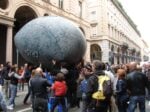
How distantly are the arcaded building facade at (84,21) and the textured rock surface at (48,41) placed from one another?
197 inches

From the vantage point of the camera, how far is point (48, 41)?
32.3 ft

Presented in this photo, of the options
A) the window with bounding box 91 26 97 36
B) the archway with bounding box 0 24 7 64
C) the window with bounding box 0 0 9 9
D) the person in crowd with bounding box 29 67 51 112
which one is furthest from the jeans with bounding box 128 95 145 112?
the window with bounding box 91 26 97 36

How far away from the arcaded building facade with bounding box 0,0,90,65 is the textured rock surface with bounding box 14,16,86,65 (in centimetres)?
766

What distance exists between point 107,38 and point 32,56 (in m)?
44.5

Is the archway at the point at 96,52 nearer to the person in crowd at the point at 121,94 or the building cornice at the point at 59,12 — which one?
the building cornice at the point at 59,12

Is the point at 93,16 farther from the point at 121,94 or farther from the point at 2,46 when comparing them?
the point at 121,94

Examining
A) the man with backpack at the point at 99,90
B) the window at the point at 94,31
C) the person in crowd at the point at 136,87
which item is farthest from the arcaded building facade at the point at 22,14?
the window at the point at 94,31

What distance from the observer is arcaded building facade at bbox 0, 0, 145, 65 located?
2475 centimetres

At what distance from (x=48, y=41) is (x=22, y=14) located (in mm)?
20597

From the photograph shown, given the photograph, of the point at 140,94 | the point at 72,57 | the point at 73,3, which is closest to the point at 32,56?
the point at 72,57

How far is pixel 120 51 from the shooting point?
65.6 metres

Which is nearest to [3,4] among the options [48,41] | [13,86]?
[13,86]

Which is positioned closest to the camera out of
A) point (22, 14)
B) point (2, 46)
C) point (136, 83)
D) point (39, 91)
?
point (136, 83)

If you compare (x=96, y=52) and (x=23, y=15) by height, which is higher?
(x=23, y=15)
